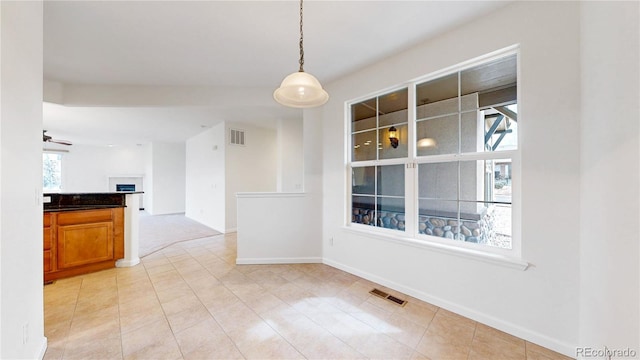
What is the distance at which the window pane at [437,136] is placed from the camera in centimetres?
231

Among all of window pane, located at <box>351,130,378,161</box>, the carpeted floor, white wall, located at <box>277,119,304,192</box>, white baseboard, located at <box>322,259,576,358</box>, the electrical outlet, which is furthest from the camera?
white wall, located at <box>277,119,304,192</box>

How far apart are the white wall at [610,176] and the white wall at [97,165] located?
37.6ft

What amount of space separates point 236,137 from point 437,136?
14.7 feet

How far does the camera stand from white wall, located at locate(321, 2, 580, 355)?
162 cm

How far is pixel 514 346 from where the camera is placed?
1.73 metres

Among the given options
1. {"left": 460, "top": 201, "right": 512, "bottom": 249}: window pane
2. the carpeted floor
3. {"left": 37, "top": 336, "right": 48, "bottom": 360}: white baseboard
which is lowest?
the carpeted floor

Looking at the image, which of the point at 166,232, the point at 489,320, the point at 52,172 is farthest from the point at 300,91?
the point at 52,172

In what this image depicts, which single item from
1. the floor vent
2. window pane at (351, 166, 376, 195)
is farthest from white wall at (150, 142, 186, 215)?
the floor vent

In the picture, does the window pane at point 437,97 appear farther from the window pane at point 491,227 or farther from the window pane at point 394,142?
the window pane at point 491,227

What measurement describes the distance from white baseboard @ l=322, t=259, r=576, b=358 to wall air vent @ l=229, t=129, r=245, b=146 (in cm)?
424

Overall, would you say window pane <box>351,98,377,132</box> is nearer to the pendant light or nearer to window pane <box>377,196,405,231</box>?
window pane <box>377,196,405,231</box>

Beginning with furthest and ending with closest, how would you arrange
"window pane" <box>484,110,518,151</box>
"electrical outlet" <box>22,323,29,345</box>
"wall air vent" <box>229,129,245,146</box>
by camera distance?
1. "wall air vent" <box>229,129,245,146</box>
2. "window pane" <box>484,110,518,151</box>
3. "electrical outlet" <box>22,323,29,345</box>

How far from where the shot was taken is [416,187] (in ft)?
8.39

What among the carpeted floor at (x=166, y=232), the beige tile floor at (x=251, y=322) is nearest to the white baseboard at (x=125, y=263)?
the beige tile floor at (x=251, y=322)
